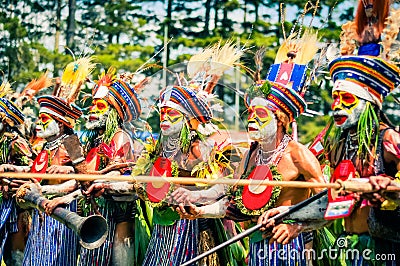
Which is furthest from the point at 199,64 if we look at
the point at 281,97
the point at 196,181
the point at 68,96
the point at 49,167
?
the point at 68,96

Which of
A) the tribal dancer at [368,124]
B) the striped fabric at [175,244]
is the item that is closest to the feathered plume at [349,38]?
the tribal dancer at [368,124]

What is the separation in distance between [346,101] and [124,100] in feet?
8.44

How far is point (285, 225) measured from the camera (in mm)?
5262

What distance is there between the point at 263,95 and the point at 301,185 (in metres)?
0.89

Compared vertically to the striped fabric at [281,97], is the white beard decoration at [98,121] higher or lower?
lower

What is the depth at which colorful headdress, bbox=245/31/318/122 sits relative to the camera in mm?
5707

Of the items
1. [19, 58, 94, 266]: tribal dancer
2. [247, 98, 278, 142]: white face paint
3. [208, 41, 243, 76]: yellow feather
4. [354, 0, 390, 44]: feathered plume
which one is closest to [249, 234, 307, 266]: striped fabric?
[247, 98, 278, 142]: white face paint

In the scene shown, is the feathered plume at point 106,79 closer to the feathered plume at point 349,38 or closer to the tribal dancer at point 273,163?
the tribal dancer at point 273,163

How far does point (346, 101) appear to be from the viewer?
5.14 m

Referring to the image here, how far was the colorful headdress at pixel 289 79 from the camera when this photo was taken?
571 centimetres

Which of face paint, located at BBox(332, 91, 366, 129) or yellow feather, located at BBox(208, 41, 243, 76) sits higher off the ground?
face paint, located at BBox(332, 91, 366, 129)

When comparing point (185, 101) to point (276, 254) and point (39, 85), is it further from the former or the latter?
point (39, 85)

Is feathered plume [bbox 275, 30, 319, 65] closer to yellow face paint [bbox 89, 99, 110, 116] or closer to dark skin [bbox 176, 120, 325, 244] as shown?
dark skin [bbox 176, 120, 325, 244]

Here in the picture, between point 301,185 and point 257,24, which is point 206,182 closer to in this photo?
point 301,185
